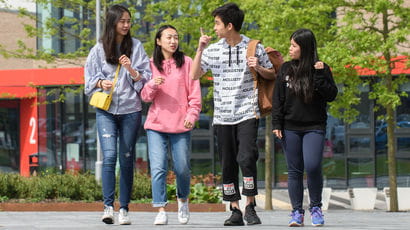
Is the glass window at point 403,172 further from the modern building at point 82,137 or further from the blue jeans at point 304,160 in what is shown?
the blue jeans at point 304,160

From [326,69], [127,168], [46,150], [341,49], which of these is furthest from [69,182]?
[46,150]

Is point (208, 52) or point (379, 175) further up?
point (208, 52)

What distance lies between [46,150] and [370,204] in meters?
15.2

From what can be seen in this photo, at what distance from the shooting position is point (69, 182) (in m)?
16.7

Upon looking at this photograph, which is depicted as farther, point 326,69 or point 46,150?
point 46,150

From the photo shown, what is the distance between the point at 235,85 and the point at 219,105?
0.24m

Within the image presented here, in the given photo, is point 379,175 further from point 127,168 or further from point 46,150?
point 127,168

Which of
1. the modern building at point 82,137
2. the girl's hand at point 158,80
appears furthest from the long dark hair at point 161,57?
the modern building at point 82,137

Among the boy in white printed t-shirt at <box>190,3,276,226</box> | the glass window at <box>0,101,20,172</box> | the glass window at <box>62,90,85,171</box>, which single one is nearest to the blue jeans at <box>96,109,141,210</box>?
the boy in white printed t-shirt at <box>190,3,276,226</box>

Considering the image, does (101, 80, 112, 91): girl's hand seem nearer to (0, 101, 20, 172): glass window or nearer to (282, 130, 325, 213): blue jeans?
(282, 130, 325, 213): blue jeans

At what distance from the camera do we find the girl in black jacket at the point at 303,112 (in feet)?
26.6

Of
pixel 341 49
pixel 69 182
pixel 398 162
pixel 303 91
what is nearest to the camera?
pixel 303 91

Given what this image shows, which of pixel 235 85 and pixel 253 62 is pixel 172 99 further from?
pixel 253 62

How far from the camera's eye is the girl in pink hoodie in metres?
8.48
